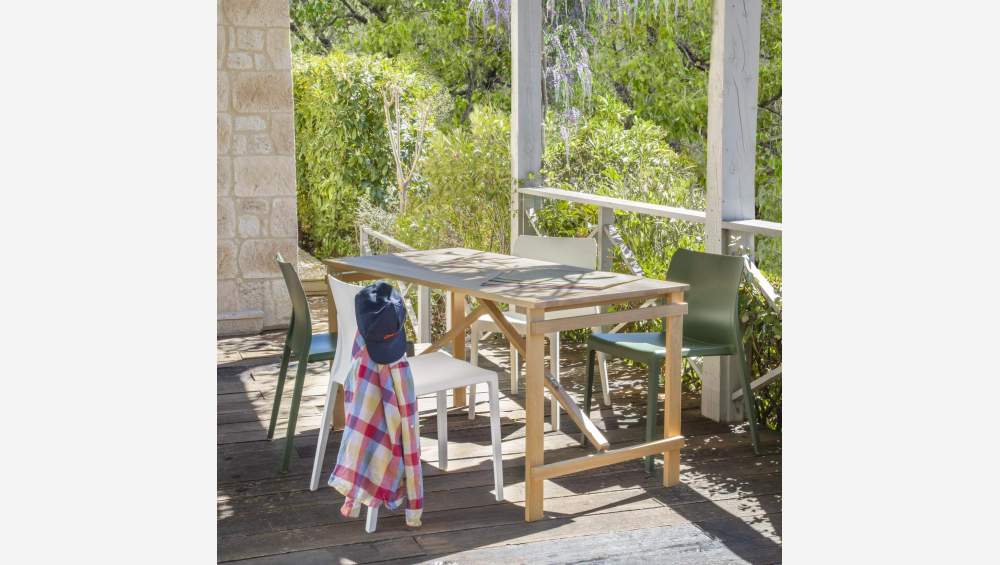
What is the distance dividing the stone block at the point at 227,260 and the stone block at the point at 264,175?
31 centimetres

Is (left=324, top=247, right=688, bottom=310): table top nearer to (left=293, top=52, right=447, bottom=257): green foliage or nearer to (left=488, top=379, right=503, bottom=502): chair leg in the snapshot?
(left=488, top=379, right=503, bottom=502): chair leg

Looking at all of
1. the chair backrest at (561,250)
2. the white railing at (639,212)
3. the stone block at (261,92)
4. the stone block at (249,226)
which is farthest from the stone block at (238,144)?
the chair backrest at (561,250)

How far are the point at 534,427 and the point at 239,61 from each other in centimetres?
375

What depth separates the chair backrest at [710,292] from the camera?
146 inches

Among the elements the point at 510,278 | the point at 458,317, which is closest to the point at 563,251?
the point at 458,317

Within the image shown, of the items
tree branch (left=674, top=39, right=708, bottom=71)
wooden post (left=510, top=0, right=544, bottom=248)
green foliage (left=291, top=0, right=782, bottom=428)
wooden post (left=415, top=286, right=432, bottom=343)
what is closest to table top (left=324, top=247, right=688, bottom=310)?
green foliage (left=291, top=0, right=782, bottom=428)

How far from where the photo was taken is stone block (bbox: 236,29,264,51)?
6.02 metres
